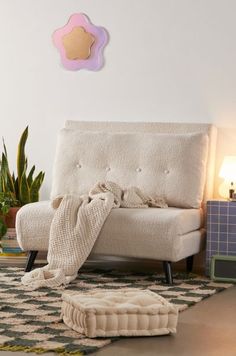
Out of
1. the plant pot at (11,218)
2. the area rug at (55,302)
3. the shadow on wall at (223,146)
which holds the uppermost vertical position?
the shadow on wall at (223,146)

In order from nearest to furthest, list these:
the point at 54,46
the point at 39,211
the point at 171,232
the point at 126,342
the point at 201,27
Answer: the point at 126,342 < the point at 171,232 < the point at 39,211 < the point at 201,27 < the point at 54,46

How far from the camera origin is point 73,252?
5.17 metres

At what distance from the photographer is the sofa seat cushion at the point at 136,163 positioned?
18.5 ft

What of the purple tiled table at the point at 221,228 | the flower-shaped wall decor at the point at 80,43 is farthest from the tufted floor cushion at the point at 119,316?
the flower-shaped wall decor at the point at 80,43

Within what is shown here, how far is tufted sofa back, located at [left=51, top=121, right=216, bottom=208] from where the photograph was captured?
5.64 m

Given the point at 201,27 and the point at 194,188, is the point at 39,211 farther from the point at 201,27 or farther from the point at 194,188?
the point at 201,27

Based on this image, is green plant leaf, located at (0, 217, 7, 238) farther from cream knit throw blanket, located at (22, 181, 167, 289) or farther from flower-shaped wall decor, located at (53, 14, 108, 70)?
flower-shaped wall decor, located at (53, 14, 108, 70)

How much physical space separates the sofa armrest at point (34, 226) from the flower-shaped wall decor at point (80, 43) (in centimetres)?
135

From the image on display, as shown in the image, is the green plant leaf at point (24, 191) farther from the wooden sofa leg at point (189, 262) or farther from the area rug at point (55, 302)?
the wooden sofa leg at point (189, 262)

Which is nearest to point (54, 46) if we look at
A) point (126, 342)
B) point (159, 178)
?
point (159, 178)

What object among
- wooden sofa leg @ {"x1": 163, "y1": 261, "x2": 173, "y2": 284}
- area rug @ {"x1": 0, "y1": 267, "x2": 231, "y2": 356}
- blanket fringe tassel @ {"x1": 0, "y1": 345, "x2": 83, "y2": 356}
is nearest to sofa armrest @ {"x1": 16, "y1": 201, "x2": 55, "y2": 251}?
area rug @ {"x1": 0, "y1": 267, "x2": 231, "y2": 356}

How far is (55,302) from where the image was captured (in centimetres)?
436

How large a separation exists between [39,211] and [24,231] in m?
0.16

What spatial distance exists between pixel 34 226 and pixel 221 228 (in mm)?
1171
